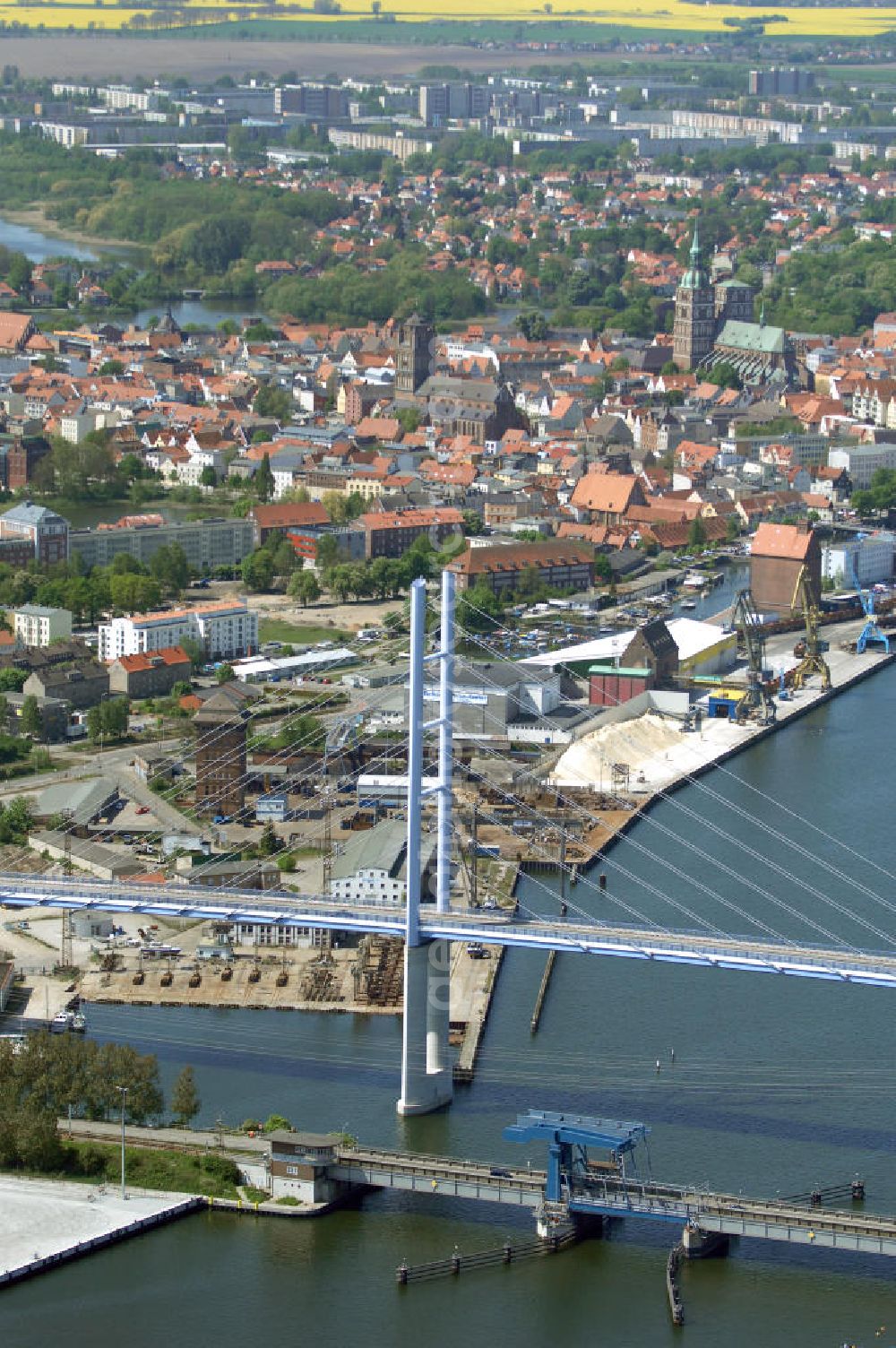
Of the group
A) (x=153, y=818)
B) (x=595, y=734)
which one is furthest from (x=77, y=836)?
(x=595, y=734)

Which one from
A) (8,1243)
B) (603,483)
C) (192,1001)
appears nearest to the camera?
(8,1243)

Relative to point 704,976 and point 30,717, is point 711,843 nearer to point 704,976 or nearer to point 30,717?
point 704,976

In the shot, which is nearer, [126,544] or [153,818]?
[153,818]

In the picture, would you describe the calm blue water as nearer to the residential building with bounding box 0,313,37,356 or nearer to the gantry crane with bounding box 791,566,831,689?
the residential building with bounding box 0,313,37,356

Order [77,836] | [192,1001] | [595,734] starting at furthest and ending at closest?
1. [595,734]
2. [77,836]
3. [192,1001]

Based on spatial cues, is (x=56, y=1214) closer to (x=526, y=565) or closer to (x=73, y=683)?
(x=73, y=683)

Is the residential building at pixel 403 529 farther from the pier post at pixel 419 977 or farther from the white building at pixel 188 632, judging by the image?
the pier post at pixel 419 977
